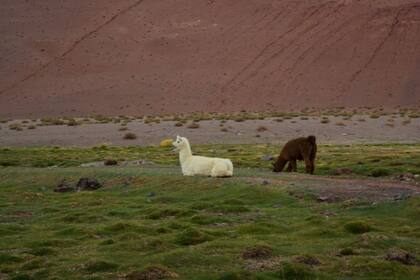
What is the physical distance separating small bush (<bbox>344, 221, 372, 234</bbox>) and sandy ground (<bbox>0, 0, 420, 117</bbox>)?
3094 inches

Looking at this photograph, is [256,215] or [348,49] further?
[348,49]

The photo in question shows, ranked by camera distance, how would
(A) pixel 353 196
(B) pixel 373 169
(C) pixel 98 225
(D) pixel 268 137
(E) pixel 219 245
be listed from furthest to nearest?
1. (D) pixel 268 137
2. (B) pixel 373 169
3. (A) pixel 353 196
4. (C) pixel 98 225
5. (E) pixel 219 245

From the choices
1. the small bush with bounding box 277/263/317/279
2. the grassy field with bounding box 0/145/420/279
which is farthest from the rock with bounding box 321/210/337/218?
the small bush with bounding box 277/263/317/279

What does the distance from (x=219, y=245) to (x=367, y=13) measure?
103351 mm

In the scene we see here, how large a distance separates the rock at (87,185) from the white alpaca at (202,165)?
8.35 ft

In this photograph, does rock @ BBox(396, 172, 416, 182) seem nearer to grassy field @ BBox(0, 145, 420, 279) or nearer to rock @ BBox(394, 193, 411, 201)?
grassy field @ BBox(0, 145, 420, 279)

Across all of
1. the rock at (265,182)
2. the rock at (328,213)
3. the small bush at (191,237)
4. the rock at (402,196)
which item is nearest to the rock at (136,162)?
the rock at (265,182)

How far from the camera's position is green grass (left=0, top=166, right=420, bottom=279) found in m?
11.9

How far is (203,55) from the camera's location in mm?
109938

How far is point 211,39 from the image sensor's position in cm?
11262

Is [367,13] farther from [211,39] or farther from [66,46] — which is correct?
[66,46]

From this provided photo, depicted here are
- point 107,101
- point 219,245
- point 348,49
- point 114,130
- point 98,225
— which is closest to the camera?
point 219,245

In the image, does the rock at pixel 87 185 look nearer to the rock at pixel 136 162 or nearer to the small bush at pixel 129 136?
the rock at pixel 136 162

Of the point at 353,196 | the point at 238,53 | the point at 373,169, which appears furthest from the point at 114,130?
the point at 238,53
